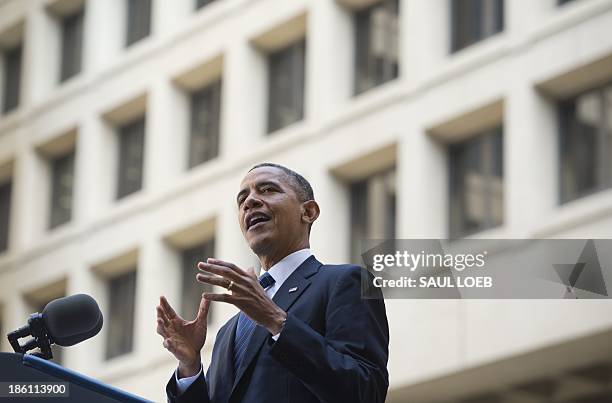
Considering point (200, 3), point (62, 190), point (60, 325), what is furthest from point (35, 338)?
point (62, 190)

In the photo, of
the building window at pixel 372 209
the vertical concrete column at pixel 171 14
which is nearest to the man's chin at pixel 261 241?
the building window at pixel 372 209

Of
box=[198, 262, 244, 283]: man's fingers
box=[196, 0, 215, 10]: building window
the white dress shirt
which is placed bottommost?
box=[198, 262, 244, 283]: man's fingers

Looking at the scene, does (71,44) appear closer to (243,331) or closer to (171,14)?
(171,14)

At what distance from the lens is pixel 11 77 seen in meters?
42.2

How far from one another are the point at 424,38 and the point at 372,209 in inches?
128

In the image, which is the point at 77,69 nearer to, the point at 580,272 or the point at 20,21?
the point at 20,21

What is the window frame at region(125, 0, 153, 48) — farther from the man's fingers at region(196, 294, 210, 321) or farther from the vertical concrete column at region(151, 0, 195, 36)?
the man's fingers at region(196, 294, 210, 321)

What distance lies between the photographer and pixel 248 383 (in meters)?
6.91

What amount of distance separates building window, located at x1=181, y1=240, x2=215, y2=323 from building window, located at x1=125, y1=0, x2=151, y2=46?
5538 millimetres

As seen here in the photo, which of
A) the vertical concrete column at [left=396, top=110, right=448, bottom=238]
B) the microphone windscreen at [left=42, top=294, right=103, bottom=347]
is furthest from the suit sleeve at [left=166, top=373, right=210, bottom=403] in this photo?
the vertical concrete column at [left=396, top=110, right=448, bottom=238]

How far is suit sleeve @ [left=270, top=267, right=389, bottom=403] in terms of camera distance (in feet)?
21.5

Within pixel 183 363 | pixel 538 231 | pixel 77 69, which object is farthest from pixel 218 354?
pixel 77 69

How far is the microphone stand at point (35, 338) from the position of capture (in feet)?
22.5

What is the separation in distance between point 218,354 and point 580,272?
11.6 metres
